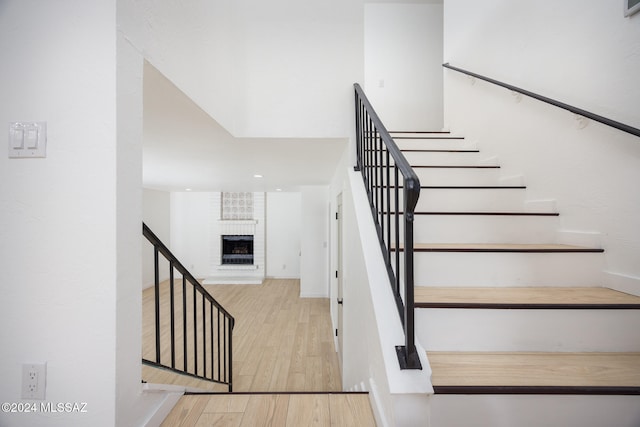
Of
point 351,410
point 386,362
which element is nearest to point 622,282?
point 386,362

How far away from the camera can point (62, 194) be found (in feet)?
3.15

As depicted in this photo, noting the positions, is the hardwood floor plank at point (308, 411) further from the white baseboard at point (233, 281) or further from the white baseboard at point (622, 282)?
the white baseboard at point (233, 281)

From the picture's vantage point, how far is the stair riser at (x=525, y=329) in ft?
4.10

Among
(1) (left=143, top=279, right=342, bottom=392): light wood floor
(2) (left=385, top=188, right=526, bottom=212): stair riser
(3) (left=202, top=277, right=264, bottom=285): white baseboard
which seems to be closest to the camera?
(2) (left=385, top=188, right=526, bottom=212): stair riser

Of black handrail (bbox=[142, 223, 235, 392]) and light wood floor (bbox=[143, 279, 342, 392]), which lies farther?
light wood floor (bbox=[143, 279, 342, 392])

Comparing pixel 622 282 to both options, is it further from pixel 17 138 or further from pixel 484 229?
pixel 17 138

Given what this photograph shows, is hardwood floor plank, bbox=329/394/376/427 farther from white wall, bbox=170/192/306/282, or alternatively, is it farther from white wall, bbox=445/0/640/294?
white wall, bbox=170/192/306/282

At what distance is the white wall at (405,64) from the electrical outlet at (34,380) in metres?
4.87

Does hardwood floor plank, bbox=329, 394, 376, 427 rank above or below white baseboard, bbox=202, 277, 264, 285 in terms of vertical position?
above

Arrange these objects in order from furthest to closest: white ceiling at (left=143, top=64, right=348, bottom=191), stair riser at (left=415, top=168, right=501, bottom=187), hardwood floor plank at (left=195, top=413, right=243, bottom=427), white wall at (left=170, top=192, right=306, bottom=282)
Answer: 1. white wall at (left=170, top=192, right=306, bottom=282)
2. stair riser at (left=415, top=168, right=501, bottom=187)
3. white ceiling at (left=143, top=64, right=348, bottom=191)
4. hardwood floor plank at (left=195, top=413, right=243, bottom=427)

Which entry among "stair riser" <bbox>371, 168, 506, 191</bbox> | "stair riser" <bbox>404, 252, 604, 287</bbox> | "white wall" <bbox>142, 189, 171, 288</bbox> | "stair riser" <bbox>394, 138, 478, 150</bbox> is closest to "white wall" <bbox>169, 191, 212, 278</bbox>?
"white wall" <bbox>142, 189, 171, 288</bbox>

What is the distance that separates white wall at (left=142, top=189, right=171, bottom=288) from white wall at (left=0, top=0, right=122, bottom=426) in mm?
6178

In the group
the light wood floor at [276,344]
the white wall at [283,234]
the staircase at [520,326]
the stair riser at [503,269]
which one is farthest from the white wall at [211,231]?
the stair riser at [503,269]

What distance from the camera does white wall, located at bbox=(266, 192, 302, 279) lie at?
867 centimetres
